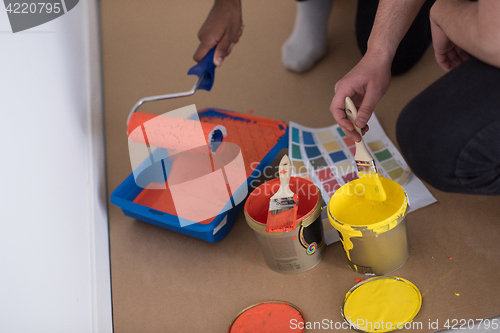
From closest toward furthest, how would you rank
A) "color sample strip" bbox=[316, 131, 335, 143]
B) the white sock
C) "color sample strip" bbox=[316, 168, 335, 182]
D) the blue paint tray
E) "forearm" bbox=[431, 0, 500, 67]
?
1. "forearm" bbox=[431, 0, 500, 67]
2. the blue paint tray
3. "color sample strip" bbox=[316, 168, 335, 182]
4. "color sample strip" bbox=[316, 131, 335, 143]
5. the white sock

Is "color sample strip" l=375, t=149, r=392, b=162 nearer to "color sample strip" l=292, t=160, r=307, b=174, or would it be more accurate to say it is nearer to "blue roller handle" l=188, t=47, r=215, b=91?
"color sample strip" l=292, t=160, r=307, b=174

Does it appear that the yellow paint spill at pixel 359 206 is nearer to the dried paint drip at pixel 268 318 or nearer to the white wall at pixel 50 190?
the dried paint drip at pixel 268 318

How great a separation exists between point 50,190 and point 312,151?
0.64m

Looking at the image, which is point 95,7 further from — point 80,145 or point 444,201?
point 444,201

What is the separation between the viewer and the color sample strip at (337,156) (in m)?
1.10

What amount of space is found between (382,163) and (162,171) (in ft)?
1.83

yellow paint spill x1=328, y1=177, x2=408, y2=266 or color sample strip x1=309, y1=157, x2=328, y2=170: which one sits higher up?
yellow paint spill x1=328, y1=177, x2=408, y2=266

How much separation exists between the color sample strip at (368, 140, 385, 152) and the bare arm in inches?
11.2

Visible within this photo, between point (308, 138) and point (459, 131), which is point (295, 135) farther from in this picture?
point (459, 131)

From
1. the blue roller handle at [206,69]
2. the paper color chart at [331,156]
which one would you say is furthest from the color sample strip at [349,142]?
the blue roller handle at [206,69]

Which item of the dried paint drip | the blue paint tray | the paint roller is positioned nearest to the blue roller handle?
the paint roller

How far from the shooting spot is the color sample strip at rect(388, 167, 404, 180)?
100cm

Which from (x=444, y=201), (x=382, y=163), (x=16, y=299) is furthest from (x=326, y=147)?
(x=16, y=299)

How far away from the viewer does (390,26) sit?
82cm
